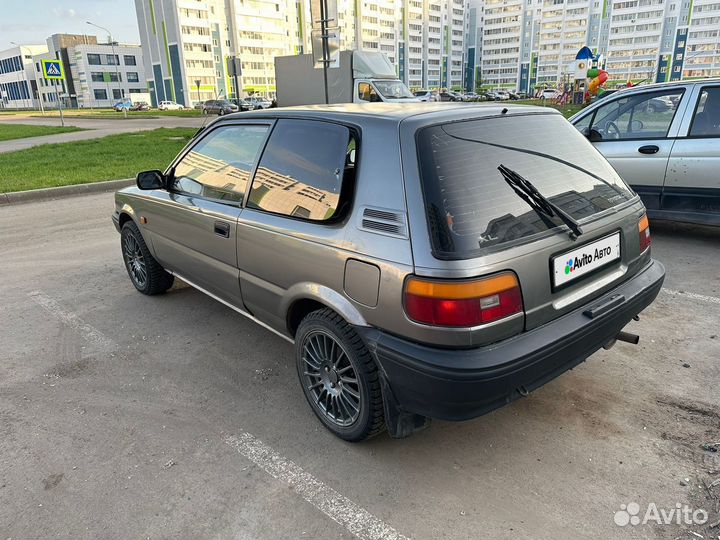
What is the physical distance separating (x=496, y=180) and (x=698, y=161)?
434 centimetres

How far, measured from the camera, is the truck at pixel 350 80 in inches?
789

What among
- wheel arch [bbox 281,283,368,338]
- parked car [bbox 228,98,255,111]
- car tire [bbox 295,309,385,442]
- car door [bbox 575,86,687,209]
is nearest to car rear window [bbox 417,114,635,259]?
wheel arch [bbox 281,283,368,338]

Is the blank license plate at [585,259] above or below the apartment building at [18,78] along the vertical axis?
below

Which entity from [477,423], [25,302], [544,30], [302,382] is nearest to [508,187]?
[477,423]

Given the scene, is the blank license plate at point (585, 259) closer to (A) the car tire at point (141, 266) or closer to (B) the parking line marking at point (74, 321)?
(B) the parking line marking at point (74, 321)

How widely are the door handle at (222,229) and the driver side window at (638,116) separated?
16.3ft

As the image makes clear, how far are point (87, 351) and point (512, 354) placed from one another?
3.14m

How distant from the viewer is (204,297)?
4.76 metres

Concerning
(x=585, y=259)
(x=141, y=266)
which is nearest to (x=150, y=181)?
(x=141, y=266)

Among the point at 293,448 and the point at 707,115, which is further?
the point at 707,115

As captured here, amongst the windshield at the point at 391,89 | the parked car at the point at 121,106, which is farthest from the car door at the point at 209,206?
the parked car at the point at 121,106

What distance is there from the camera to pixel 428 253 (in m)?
2.11

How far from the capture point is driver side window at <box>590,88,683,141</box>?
5750 mm

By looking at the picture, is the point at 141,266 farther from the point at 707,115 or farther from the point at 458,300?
the point at 707,115
